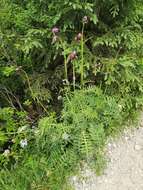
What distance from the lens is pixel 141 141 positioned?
385cm

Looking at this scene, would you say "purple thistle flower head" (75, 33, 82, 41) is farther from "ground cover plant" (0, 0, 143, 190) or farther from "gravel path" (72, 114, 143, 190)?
"gravel path" (72, 114, 143, 190)

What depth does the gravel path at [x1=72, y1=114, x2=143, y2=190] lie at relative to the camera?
3504mm

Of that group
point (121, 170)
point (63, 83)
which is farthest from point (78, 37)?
point (121, 170)

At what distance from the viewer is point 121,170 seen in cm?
362

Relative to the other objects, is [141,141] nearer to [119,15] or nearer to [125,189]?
[125,189]

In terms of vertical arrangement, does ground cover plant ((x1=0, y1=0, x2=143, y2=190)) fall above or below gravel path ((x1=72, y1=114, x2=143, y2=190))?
above

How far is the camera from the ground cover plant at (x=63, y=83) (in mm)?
3490

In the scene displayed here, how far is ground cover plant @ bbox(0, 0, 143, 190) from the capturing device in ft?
11.5

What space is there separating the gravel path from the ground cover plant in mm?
95

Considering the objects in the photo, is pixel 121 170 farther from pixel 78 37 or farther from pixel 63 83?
pixel 78 37

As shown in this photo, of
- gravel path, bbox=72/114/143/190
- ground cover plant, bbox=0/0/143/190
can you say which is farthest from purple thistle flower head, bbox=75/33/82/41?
gravel path, bbox=72/114/143/190

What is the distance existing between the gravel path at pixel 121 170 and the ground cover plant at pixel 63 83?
95 mm

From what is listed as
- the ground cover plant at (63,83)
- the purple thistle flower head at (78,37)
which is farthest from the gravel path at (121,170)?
the purple thistle flower head at (78,37)

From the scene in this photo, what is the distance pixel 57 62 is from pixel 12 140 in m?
0.91
